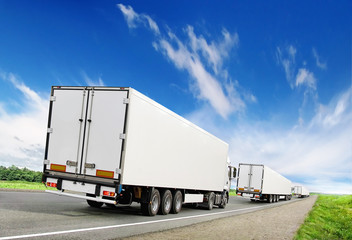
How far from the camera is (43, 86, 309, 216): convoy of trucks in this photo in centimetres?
1044

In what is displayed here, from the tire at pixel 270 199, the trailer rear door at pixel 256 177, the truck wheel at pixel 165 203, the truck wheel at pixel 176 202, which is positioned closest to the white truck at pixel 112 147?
the truck wheel at pixel 165 203

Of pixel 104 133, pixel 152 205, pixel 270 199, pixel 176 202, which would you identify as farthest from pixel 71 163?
pixel 270 199

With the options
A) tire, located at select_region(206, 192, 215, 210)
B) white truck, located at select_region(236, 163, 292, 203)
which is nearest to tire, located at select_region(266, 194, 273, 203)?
white truck, located at select_region(236, 163, 292, 203)

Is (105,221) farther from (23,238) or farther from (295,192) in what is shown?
(295,192)

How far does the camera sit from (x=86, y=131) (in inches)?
432

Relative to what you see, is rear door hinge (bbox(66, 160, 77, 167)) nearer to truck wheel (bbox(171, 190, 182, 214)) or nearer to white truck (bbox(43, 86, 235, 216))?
white truck (bbox(43, 86, 235, 216))

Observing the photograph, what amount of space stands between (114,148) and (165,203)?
12.4 feet

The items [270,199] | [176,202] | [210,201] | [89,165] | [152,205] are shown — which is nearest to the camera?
[89,165]

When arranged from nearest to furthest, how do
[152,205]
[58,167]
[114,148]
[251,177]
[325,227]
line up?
[114,148]
[58,167]
[152,205]
[325,227]
[251,177]

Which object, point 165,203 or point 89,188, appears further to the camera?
point 165,203

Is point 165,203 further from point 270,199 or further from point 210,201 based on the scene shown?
point 270,199

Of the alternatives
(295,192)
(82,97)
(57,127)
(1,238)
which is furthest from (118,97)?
(295,192)

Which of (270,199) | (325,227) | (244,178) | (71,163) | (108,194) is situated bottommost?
(270,199)

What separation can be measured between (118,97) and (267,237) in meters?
5.71
